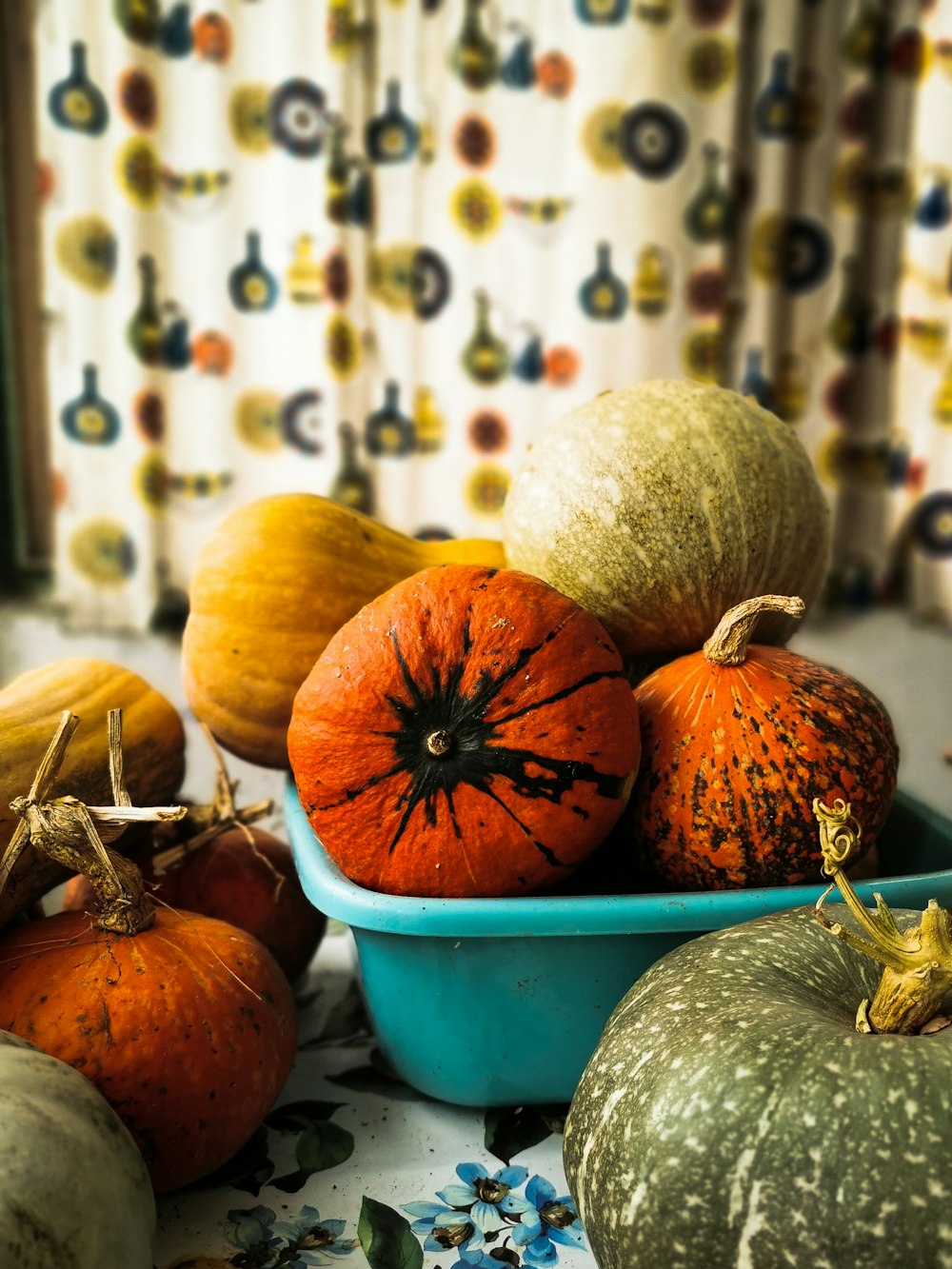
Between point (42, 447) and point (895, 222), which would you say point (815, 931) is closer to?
point (42, 447)

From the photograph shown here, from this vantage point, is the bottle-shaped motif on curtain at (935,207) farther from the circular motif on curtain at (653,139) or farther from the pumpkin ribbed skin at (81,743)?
the pumpkin ribbed skin at (81,743)

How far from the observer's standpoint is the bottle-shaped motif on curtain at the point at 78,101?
2342mm

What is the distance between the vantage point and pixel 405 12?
2457mm

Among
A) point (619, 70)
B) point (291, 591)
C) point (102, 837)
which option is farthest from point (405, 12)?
point (102, 837)

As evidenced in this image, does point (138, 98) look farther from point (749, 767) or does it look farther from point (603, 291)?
point (749, 767)

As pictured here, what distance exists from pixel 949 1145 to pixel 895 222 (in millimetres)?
2908

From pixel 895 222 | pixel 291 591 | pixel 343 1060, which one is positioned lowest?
pixel 343 1060

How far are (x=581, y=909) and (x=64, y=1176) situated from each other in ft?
0.86

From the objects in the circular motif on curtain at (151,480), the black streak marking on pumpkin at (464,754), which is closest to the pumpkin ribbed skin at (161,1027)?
the black streak marking on pumpkin at (464,754)

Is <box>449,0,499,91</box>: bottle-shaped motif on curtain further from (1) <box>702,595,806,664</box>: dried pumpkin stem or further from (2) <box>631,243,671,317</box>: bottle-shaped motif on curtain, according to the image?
(1) <box>702,595,806,664</box>: dried pumpkin stem

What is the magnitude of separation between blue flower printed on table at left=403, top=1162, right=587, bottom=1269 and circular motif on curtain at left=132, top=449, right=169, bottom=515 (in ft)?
7.31

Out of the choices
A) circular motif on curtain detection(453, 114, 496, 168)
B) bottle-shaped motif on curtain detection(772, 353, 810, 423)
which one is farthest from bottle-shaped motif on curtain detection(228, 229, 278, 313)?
bottle-shaped motif on curtain detection(772, 353, 810, 423)

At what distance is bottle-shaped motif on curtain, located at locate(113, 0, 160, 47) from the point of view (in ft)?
7.62

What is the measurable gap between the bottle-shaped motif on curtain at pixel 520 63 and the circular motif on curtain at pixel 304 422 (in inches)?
34.0
